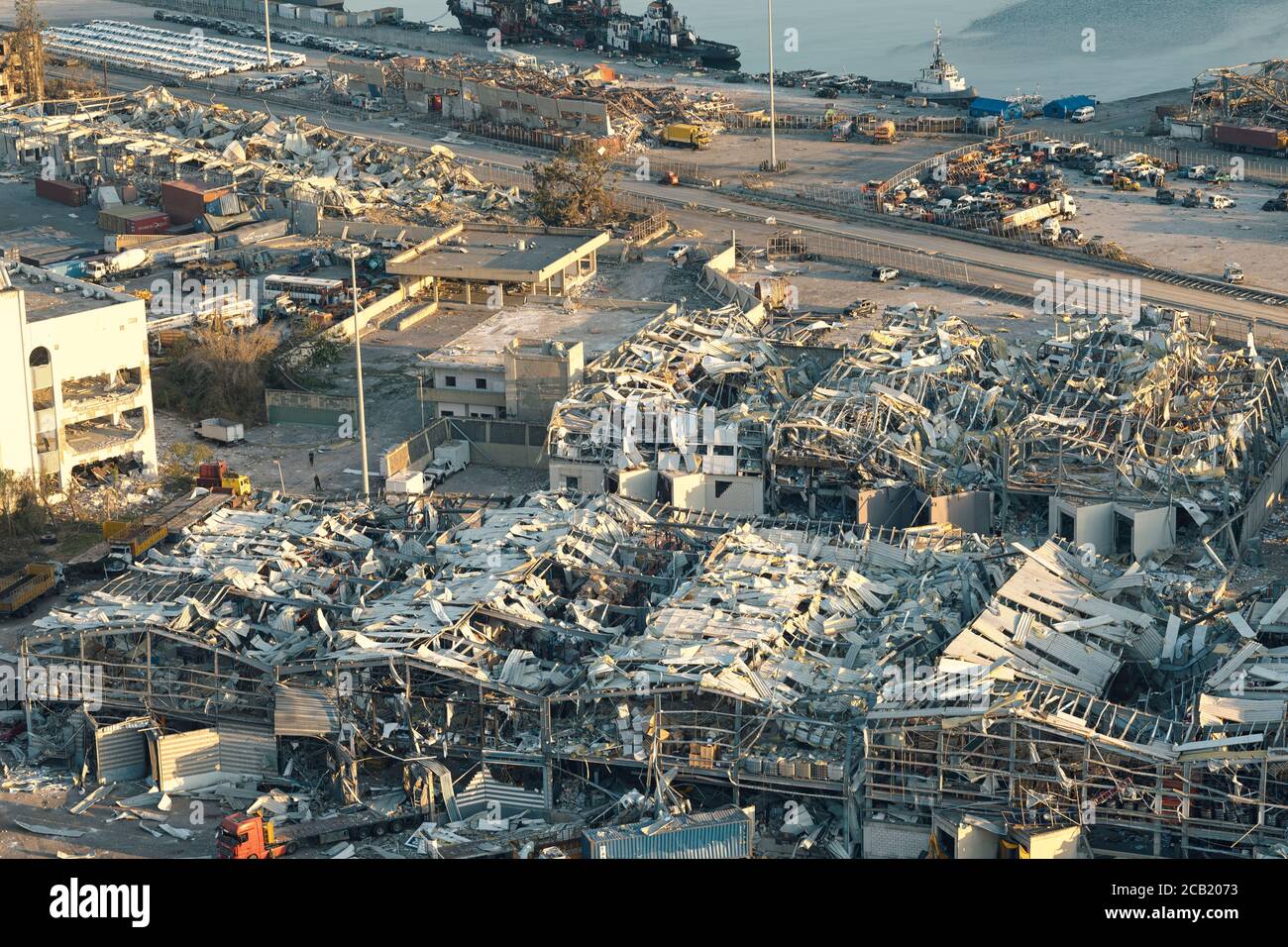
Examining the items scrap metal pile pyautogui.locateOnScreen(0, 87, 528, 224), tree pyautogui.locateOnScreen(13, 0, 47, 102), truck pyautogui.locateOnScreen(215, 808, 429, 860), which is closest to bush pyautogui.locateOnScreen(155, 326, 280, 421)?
scrap metal pile pyautogui.locateOnScreen(0, 87, 528, 224)

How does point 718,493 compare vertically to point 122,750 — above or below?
above

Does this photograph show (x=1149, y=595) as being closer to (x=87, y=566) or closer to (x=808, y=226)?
(x=87, y=566)

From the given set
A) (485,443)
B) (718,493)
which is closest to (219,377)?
(485,443)

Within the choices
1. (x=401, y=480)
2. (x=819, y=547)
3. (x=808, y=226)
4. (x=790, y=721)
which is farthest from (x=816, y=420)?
(x=808, y=226)

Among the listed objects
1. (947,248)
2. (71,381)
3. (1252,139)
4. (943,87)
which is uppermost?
(943,87)

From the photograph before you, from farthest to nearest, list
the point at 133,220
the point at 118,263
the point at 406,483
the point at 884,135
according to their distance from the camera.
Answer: the point at 884,135, the point at 133,220, the point at 118,263, the point at 406,483

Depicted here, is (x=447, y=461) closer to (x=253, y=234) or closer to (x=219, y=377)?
(x=219, y=377)

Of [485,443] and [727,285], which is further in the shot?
[727,285]
